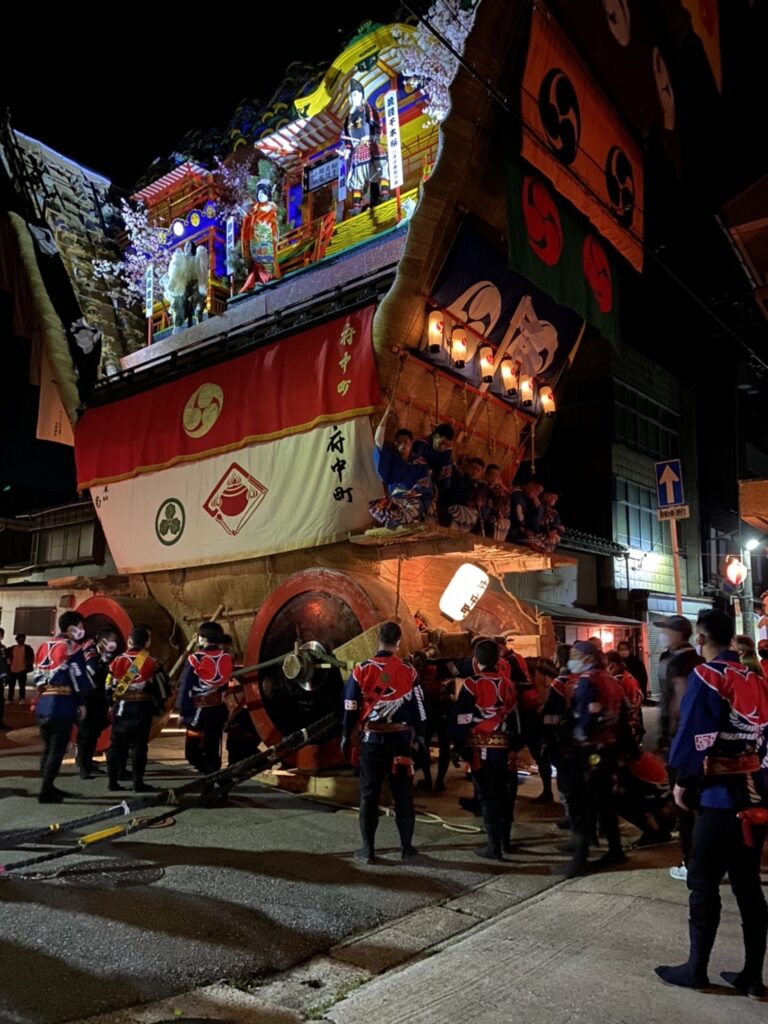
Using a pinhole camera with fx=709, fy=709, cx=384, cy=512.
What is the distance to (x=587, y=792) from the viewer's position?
5.76 meters

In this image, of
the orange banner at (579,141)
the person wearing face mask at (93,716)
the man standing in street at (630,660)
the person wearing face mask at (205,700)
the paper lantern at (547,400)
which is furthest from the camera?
the man standing in street at (630,660)

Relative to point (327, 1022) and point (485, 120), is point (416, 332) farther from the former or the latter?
point (327, 1022)

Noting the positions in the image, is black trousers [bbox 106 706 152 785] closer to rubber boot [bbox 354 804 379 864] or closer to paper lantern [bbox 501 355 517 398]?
rubber boot [bbox 354 804 379 864]

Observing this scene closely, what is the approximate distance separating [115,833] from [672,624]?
16.7 ft

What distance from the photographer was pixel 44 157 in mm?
15406

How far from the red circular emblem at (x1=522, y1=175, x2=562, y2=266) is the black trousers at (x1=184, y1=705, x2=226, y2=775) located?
7043 millimetres

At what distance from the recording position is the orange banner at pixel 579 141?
8.70 metres

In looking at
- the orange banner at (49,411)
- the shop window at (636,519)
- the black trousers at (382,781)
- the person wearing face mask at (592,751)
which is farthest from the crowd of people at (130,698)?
the shop window at (636,519)

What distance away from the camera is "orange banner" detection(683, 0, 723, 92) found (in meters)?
10.5

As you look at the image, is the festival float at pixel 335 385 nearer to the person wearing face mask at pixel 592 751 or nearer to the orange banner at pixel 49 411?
the orange banner at pixel 49 411

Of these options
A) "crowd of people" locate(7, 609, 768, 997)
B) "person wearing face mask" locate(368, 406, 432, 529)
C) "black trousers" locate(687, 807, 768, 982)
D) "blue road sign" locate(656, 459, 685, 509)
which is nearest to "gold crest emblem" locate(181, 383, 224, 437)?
"person wearing face mask" locate(368, 406, 432, 529)

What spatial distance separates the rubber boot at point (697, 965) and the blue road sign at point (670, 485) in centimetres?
1409

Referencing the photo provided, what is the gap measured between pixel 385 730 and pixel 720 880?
3053 mm

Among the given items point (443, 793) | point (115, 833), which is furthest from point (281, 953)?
point (443, 793)
